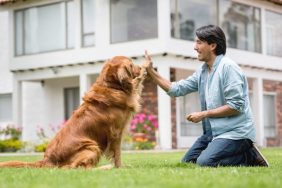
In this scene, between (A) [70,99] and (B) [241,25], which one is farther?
(A) [70,99]

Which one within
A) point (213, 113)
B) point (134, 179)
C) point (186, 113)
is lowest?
point (134, 179)

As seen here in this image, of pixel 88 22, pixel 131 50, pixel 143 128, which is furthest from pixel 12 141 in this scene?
pixel 131 50

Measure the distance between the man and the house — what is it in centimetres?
1160

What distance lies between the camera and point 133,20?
21.1 metres

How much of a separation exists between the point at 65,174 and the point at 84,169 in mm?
772

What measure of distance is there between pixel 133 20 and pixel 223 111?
1377 centimetres

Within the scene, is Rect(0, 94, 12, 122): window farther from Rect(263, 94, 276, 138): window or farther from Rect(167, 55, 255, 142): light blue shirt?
Rect(167, 55, 255, 142): light blue shirt

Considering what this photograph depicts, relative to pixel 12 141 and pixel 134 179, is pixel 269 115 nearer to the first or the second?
pixel 12 141

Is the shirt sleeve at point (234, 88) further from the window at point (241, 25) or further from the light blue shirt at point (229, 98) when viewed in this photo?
the window at point (241, 25)

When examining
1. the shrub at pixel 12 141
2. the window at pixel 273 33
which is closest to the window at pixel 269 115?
the window at pixel 273 33

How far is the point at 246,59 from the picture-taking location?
2341 cm

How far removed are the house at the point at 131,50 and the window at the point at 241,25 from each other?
0.12 feet

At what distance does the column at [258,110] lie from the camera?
2414cm

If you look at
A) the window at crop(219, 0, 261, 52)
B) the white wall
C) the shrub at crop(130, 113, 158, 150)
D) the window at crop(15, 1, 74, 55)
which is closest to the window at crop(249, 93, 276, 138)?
the window at crop(219, 0, 261, 52)
